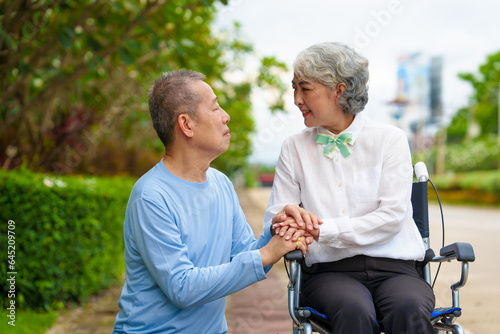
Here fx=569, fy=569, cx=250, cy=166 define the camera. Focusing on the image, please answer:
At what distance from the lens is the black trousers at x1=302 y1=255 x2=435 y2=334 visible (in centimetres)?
220

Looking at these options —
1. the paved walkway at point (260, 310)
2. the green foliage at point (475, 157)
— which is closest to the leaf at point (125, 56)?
the paved walkway at point (260, 310)

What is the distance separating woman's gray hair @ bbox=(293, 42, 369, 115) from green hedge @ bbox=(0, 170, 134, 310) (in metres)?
2.40

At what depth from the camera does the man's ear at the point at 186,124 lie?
81.6 inches

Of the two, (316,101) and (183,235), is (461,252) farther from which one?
(183,235)

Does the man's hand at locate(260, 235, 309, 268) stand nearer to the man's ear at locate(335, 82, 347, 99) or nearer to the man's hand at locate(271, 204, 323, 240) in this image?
the man's hand at locate(271, 204, 323, 240)

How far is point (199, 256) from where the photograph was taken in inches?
81.2

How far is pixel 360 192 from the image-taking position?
8.22ft

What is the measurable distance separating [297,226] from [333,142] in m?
0.49

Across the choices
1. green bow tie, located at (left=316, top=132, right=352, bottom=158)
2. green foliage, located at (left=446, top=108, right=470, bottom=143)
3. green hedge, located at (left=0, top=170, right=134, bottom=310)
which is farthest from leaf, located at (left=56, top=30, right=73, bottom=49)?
green foliage, located at (left=446, top=108, right=470, bottom=143)

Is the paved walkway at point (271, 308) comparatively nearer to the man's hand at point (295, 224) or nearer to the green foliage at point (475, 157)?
the man's hand at point (295, 224)

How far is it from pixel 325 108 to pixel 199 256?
900 millimetres

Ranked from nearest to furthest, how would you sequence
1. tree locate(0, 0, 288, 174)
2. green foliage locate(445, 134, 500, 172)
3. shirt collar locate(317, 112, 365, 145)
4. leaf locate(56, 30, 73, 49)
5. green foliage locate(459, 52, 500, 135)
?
shirt collar locate(317, 112, 365, 145), leaf locate(56, 30, 73, 49), tree locate(0, 0, 288, 174), green foliage locate(445, 134, 500, 172), green foliage locate(459, 52, 500, 135)

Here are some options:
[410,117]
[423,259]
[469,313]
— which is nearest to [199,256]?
[423,259]

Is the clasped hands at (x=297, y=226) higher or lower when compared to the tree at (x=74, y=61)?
lower
